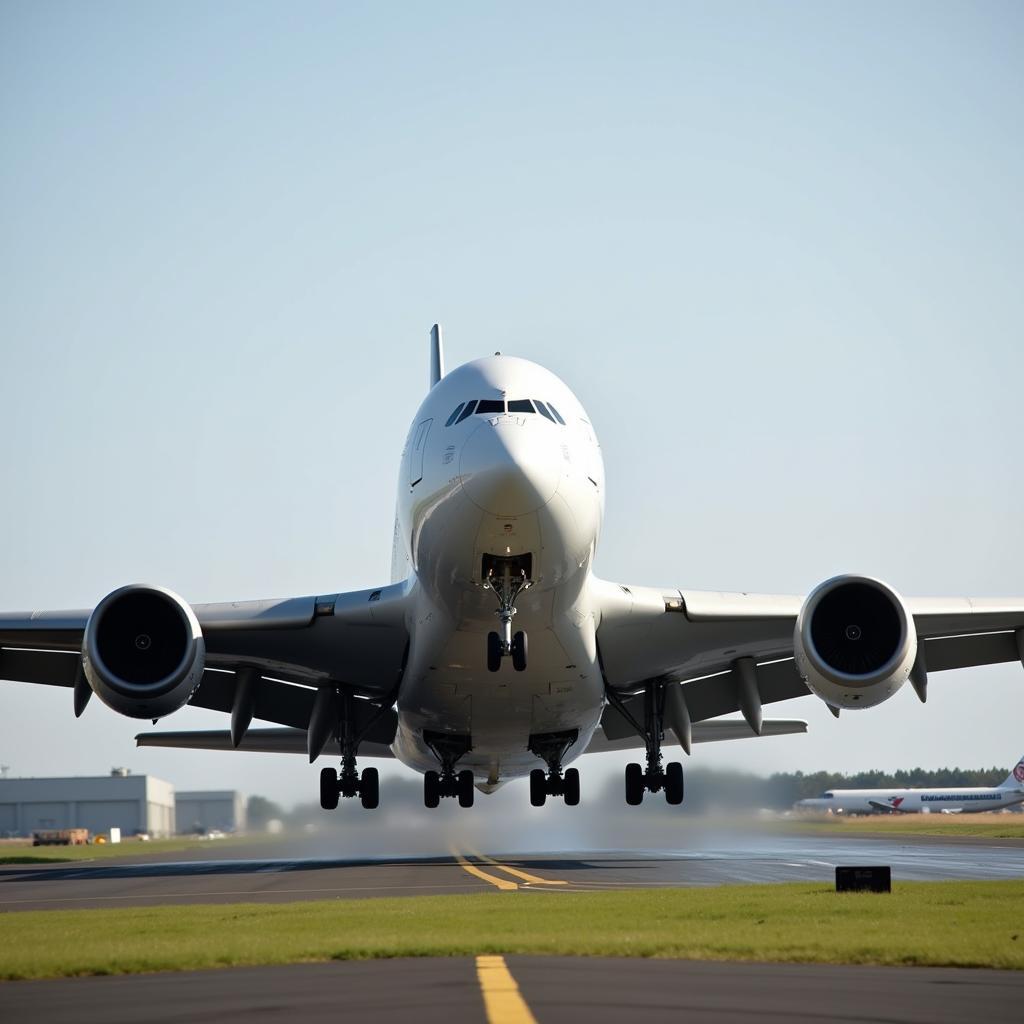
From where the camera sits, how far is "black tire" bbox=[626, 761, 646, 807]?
1093 inches

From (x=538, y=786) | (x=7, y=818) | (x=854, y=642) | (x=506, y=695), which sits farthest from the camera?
(x=7, y=818)

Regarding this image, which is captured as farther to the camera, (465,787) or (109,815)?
(109,815)

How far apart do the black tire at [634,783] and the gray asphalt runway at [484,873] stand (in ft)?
4.04

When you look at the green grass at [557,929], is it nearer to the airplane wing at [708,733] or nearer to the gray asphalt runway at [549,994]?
the gray asphalt runway at [549,994]

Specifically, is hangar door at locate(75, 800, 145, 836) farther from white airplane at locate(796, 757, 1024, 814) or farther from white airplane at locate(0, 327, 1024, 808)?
white airplane at locate(0, 327, 1024, 808)

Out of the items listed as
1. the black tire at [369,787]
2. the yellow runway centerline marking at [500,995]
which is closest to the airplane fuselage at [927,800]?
the black tire at [369,787]

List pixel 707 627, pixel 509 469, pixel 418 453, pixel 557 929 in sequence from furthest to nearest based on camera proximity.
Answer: pixel 707 627, pixel 418 453, pixel 509 469, pixel 557 929

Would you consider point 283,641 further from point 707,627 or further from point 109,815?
point 109,815

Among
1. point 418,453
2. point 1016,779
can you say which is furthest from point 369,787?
point 1016,779

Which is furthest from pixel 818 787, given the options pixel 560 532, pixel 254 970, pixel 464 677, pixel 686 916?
pixel 254 970

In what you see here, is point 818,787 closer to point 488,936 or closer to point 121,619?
point 121,619

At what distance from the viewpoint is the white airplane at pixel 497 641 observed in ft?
64.1

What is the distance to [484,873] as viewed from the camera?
24.5m

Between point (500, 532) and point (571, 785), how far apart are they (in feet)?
37.6
